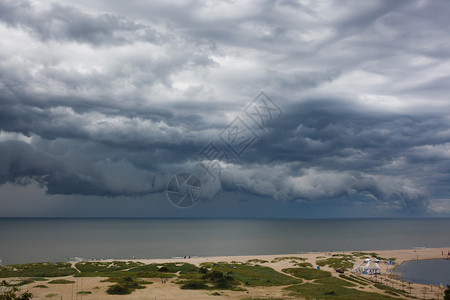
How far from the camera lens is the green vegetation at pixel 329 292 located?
2184 inches

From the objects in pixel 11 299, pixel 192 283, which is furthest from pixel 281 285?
pixel 11 299

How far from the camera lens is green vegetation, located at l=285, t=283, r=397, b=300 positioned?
55.5 metres

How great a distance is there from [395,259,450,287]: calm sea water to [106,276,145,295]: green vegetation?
62.6 metres

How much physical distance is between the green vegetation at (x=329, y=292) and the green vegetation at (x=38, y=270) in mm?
49276

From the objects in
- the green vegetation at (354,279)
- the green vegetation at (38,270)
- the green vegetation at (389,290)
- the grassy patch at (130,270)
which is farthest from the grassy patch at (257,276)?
the green vegetation at (38,270)

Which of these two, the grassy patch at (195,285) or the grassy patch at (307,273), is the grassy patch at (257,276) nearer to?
the grassy patch at (307,273)

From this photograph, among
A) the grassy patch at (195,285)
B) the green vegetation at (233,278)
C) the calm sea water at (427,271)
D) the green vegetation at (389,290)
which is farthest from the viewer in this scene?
the calm sea water at (427,271)

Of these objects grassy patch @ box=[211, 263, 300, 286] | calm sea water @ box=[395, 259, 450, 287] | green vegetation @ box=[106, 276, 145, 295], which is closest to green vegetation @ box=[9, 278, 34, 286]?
green vegetation @ box=[106, 276, 145, 295]

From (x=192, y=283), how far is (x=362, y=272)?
1829 inches

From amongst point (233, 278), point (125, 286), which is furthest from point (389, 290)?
point (125, 286)

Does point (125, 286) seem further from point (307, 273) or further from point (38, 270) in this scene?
point (307, 273)

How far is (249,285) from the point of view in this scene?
64938 millimetres

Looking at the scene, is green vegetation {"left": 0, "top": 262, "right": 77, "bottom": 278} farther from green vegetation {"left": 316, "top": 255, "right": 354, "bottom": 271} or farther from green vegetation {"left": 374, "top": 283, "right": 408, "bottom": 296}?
green vegetation {"left": 316, "top": 255, "right": 354, "bottom": 271}

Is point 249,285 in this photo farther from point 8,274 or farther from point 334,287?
point 8,274
